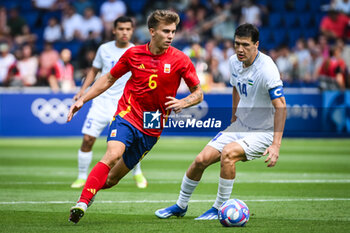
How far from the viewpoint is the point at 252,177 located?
1202 centimetres

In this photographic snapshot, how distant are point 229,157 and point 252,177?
5.05 meters

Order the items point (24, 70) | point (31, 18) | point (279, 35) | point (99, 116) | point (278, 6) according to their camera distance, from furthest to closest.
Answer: point (31, 18) → point (278, 6) → point (279, 35) → point (24, 70) → point (99, 116)

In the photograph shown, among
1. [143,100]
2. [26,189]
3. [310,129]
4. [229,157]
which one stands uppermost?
[143,100]

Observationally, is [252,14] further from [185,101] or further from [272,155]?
[272,155]

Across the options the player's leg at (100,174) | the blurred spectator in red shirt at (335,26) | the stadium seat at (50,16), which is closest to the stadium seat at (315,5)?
the blurred spectator in red shirt at (335,26)

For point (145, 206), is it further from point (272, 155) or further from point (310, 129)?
point (310, 129)

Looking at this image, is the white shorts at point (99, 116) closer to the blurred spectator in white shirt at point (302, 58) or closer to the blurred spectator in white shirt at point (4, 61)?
the blurred spectator in white shirt at point (302, 58)

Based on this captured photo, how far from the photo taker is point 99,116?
10867 millimetres

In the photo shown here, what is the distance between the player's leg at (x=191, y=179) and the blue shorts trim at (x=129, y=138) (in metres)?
0.56

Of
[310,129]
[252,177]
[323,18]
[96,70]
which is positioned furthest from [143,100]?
[323,18]

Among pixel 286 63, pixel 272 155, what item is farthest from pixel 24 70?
pixel 272 155

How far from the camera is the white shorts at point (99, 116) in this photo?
1077cm

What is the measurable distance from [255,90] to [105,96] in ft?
13.5

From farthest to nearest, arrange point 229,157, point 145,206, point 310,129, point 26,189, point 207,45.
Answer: point 207,45 < point 310,129 < point 26,189 < point 145,206 < point 229,157
